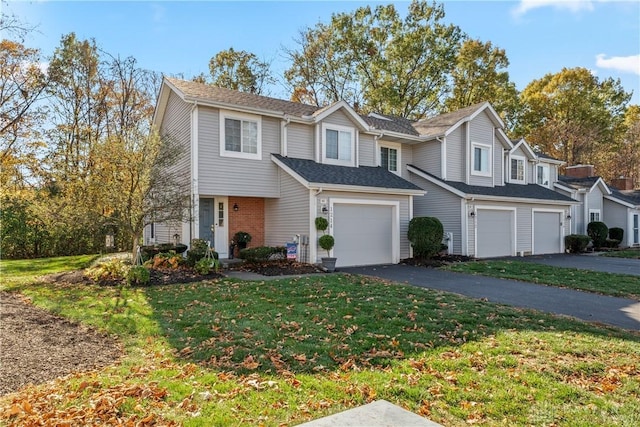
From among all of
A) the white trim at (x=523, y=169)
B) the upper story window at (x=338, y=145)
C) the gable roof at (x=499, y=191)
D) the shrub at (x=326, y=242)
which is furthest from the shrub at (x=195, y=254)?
the white trim at (x=523, y=169)

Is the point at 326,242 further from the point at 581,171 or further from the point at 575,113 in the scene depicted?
the point at 575,113

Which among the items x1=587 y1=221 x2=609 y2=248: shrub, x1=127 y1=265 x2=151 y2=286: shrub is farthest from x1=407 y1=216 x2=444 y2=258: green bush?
x1=587 y1=221 x2=609 y2=248: shrub

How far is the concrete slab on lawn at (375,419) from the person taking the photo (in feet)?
10.3

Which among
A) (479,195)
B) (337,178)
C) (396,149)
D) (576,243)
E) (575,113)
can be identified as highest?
(575,113)

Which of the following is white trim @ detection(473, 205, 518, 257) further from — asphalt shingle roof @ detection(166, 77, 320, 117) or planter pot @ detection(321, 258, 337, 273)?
asphalt shingle roof @ detection(166, 77, 320, 117)

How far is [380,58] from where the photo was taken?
31125 mm

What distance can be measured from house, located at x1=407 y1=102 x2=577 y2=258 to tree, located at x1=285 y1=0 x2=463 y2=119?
438 inches

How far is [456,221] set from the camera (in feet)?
56.0

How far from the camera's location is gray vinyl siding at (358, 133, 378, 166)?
16953mm

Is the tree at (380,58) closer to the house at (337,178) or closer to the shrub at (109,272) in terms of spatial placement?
the house at (337,178)

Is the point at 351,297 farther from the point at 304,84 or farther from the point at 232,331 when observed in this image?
the point at 304,84

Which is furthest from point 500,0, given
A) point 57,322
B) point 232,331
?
point 57,322

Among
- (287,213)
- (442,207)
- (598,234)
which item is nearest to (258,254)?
(287,213)

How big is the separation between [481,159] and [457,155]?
1613 millimetres
